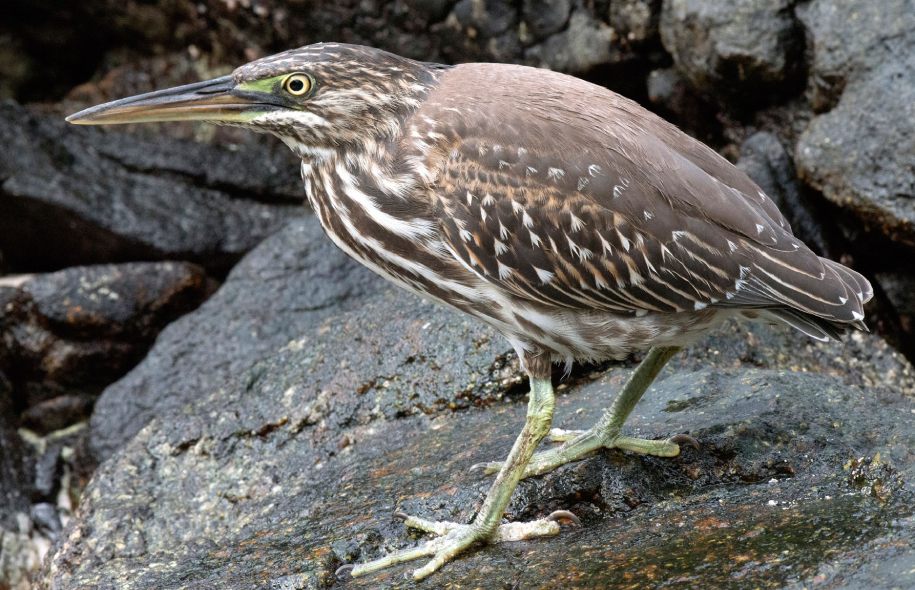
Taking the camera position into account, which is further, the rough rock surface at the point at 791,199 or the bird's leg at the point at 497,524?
the rough rock surface at the point at 791,199

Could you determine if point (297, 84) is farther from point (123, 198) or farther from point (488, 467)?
point (123, 198)

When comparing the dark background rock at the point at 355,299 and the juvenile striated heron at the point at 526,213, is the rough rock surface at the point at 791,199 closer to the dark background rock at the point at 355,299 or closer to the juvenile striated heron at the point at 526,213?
the dark background rock at the point at 355,299

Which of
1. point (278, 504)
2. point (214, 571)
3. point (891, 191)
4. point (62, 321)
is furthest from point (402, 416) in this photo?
point (62, 321)

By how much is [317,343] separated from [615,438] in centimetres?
196

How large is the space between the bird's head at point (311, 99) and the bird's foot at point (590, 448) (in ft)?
4.85

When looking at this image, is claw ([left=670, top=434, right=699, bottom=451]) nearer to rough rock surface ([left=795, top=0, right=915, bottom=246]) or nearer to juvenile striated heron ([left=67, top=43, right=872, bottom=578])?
juvenile striated heron ([left=67, top=43, right=872, bottom=578])

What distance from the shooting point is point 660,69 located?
7.94m

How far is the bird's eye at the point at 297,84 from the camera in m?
4.13

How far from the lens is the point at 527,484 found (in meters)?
4.32

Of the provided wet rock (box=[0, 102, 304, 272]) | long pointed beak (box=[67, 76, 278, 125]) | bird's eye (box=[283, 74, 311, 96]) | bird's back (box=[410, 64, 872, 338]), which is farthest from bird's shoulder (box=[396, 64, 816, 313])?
wet rock (box=[0, 102, 304, 272])

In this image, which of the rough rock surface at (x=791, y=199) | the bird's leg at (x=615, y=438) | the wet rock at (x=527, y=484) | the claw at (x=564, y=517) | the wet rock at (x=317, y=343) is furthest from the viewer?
the rough rock surface at (x=791, y=199)

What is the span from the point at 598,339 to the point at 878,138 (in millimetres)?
2892

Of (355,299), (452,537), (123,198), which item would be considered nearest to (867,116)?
(355,299)

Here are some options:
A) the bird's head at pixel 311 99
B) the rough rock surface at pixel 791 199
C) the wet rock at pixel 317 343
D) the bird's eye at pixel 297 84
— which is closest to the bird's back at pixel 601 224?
the bird's head at pixel 311 99
